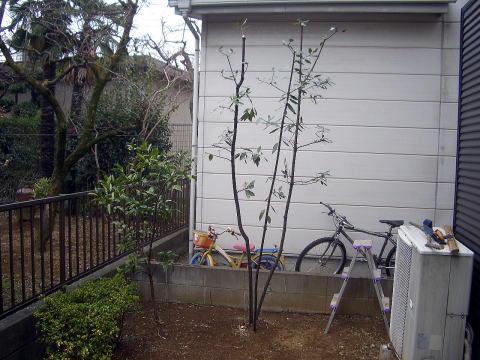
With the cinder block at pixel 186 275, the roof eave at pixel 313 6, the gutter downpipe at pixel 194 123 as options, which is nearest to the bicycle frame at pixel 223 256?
the gutter downpipe at pixel 194 123

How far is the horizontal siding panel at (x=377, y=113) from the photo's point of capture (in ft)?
17.4

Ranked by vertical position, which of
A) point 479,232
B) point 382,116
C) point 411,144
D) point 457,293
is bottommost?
point 457,293

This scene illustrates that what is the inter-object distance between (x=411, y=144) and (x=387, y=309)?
2.29m

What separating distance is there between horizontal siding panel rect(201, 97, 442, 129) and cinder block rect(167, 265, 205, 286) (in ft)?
7.14

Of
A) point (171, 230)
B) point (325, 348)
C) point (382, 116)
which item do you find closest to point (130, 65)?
point (171, 230)

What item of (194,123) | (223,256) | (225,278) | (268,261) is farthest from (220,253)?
(194,123)

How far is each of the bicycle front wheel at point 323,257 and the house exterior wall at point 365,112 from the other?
175mm

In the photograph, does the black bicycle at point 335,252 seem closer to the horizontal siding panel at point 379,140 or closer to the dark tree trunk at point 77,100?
the horizontal siding panel at point 379,140

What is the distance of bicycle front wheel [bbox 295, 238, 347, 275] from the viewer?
5320 mm

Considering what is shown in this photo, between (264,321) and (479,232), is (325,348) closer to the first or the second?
(264,321)

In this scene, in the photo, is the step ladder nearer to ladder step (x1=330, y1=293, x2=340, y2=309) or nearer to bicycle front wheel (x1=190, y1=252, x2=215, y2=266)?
ladder step (x1=330, y1=293, x2=340, y2=309)

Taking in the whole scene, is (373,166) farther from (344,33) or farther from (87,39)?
(87,39)

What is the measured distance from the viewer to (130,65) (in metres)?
8.87

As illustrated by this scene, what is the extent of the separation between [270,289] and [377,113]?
254 cm
